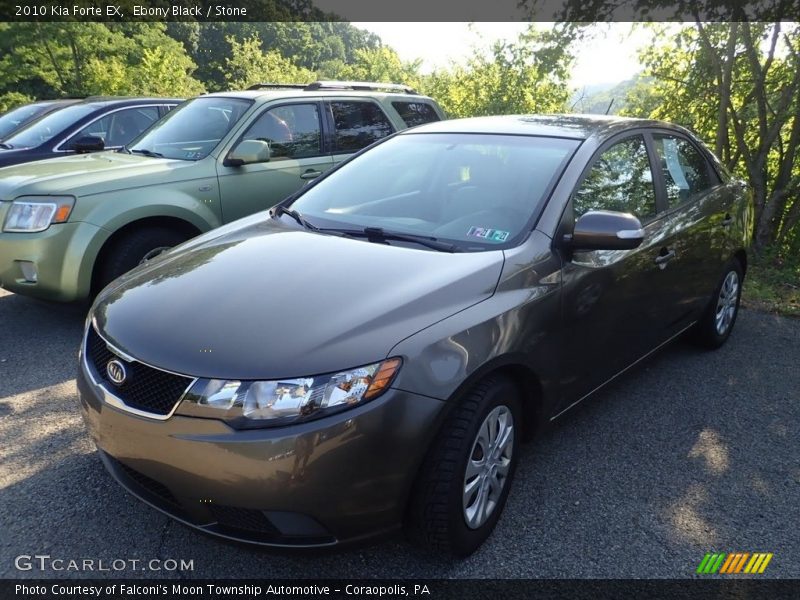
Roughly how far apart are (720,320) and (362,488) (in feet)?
11.7

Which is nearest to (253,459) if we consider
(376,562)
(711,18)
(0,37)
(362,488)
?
(362,488)

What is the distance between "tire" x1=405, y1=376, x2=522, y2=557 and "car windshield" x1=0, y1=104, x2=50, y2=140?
358 inches

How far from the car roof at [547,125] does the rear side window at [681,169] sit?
165mm

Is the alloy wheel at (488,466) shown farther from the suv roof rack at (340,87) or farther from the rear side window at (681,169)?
the suv roof rack at (340,87)

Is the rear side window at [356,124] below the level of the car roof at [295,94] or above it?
below

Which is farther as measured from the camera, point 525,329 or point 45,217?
point 45,217

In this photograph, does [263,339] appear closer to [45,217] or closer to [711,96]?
[45,217]

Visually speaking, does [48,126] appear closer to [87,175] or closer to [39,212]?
[87,175]

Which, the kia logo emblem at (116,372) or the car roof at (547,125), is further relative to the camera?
the car roof at (547,125)

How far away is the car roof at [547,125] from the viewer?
3.34 metres

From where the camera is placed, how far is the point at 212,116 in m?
5.55

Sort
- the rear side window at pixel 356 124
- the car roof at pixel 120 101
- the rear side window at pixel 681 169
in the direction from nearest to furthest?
the rear side window at pixel 681 169 → the rear side window at pixel 356 124 → the car roof at pixel 120 101

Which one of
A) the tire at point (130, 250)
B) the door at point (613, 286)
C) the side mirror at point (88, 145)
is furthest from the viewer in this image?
the side mirror at point (88, 145)

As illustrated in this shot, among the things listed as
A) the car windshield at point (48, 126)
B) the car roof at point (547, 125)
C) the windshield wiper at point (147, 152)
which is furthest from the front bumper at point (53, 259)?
the car windshield at point (48, 126)
